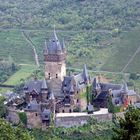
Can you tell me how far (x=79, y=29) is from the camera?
94.2 metres

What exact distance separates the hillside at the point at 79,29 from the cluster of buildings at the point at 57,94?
22164mm

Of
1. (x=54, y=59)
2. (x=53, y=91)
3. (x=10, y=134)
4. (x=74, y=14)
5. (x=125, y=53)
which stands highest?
(x=74, y=14)

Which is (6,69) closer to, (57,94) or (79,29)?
(79,29)

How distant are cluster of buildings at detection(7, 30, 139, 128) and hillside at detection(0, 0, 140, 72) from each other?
2216cm

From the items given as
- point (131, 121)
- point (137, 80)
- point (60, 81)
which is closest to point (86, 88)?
point (60, 81)

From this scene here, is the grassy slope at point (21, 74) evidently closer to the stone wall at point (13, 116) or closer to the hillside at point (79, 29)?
the hillside at point (79, 29)

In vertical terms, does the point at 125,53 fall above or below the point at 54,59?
below

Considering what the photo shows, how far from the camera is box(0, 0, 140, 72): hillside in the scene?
83.7 m

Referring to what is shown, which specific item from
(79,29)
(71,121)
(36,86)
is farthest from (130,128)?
(79,29)

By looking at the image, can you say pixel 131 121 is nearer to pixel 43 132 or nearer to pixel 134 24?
pixel 43 132

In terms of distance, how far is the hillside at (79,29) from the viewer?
8369 cm

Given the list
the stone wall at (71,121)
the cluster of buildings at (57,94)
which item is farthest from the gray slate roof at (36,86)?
the stone wall at (71,121)

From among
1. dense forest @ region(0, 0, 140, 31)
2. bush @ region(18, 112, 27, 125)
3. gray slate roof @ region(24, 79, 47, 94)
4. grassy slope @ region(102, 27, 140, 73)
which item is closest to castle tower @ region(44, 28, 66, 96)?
gray slate roof @ region(24, 79, 47, 94)

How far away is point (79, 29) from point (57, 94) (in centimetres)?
4003
